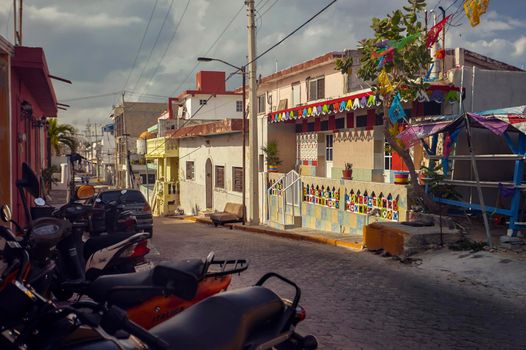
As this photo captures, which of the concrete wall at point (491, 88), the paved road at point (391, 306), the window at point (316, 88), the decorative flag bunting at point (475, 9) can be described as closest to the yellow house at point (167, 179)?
the window at point (316, 88)

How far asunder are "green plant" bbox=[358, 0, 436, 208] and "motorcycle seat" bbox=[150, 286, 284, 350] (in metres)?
8.74

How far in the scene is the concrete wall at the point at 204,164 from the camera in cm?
2650

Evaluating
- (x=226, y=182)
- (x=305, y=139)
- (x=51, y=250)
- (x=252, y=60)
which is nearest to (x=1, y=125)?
(x=51, y=250)

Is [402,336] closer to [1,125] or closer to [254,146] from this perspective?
[1,125]

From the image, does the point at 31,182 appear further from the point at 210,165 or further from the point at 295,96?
the point at 210,165

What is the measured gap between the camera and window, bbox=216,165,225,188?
28423mm

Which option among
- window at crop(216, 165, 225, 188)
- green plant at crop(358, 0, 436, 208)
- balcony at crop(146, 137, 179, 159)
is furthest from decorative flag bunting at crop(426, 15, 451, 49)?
balcony at crop(146, 137, 179, 159)

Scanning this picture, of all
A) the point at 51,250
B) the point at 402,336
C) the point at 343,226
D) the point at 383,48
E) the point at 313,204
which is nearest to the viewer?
the point at 51,250

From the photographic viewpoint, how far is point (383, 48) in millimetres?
12000

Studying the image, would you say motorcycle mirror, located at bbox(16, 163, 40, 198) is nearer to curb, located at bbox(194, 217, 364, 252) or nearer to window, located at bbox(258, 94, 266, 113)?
curb, located at bbox(194, 217, 364, 252)

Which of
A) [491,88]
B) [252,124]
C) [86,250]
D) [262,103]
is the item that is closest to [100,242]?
[86,250]

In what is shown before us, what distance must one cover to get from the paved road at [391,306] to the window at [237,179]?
1557 centimetres

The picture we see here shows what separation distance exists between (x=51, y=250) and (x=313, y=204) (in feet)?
43.6

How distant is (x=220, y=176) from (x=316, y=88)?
829 cm
